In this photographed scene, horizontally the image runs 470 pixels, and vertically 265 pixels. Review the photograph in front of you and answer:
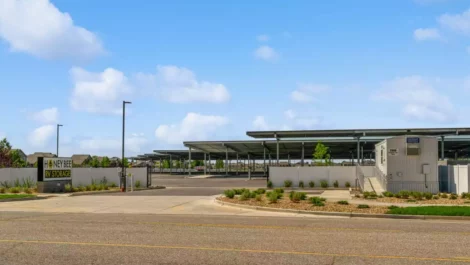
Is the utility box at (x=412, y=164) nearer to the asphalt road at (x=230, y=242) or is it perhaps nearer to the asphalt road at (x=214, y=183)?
the asphalt road at (x=230, y=242)

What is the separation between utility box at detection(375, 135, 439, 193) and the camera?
31172 millimetres

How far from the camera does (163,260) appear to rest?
8992 millimetres

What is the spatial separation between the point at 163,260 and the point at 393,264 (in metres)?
4.31

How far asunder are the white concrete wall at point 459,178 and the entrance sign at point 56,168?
28320 millimetres

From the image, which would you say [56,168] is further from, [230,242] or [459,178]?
[459,178]

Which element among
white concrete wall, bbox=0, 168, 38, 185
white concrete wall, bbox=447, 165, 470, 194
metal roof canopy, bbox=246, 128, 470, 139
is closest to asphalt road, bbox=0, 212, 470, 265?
white concrete wall, bbox=447, 165, 470, 194

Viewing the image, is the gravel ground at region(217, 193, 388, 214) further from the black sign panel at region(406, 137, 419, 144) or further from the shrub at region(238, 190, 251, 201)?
the black sign panel at region(406, 137, 419, 144)

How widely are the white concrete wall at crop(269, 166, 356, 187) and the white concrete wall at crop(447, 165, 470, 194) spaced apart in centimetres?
1013

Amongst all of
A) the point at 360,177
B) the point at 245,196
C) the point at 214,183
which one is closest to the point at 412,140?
the point at 360,177

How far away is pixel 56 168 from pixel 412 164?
26020 mm

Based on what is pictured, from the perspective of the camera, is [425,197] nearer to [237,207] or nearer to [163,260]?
[237,207]

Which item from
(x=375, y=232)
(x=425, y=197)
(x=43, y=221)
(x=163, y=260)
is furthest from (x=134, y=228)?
(x=425, y=197)

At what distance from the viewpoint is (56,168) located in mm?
36031

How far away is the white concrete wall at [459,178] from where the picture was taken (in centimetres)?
2947
